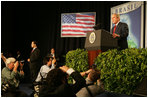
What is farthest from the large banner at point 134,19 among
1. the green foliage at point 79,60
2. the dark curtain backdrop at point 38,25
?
the green foliage at point 79,60

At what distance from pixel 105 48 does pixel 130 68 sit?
3.38ft

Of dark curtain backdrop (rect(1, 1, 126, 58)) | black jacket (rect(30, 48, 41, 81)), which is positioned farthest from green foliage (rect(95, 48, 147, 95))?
dark curtain backdrop (rect(1, 1, 126, 58))

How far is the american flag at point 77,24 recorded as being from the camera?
351 inches

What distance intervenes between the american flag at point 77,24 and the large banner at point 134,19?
5.91ft

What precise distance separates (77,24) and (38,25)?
2356 mm

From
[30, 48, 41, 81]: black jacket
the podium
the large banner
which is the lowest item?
[30, 48, 41, 81]: black jacket

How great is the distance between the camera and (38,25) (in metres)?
10.1

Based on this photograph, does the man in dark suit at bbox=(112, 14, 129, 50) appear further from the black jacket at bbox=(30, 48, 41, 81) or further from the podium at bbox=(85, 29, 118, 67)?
the black jacket at bbox=(30, 48, 41, 81)

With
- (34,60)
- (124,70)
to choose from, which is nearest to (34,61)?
(34,60)

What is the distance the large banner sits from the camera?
6.67 metres

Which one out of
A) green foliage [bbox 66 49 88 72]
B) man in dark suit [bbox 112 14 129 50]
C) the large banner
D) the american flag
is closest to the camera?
man in dark suit [bbox 112 14 129 50]

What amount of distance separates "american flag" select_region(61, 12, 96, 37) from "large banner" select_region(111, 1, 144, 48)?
1.80 meters

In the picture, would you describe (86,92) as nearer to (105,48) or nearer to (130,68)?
(130,68)

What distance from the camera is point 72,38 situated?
959 centimetres
